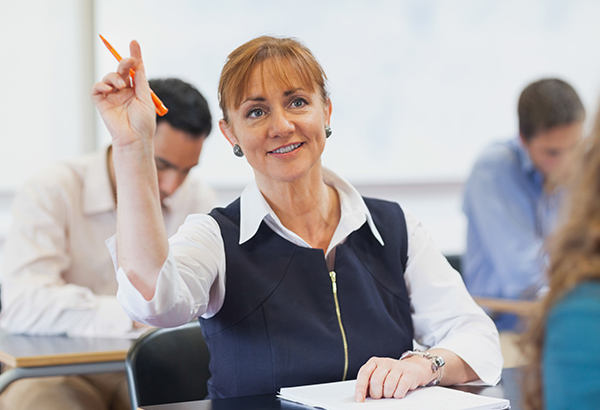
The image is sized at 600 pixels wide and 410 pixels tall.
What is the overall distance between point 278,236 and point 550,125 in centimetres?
194

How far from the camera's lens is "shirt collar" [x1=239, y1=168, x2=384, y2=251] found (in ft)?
5.38

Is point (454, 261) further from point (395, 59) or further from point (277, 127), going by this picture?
point (277, 127)

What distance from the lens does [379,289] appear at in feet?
5.56

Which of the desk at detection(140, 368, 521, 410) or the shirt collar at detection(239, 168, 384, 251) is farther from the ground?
the shirt collar at detection(239, 168, 384, 251)

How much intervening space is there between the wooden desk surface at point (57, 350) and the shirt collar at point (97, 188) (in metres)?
0.54

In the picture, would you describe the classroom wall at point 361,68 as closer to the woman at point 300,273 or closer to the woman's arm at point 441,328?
the woman at point 300,273

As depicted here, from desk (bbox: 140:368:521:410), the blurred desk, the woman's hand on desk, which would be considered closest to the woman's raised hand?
desk (bbox: 140:368:521:410)

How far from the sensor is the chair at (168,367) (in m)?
1.73

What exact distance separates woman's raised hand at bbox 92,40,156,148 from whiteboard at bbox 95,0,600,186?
92.3 inches

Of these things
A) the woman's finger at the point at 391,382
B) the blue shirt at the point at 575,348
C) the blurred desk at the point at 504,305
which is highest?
the blue shirt at the point at 575,348

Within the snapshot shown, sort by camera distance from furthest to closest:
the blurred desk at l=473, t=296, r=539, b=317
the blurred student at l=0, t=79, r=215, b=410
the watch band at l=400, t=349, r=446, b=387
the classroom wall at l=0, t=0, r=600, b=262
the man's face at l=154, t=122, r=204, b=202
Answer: the classroom wall at l=0, t=0, r=600, b=262 → the blurred desk at l=473, t=296, r=539, b=317 → the man's face at l=154, t=122, r=204, b=202 → the blurred student at l=0, t=79, r=215, b=410 → the watch band at l=400, t=349, r=446, b=387

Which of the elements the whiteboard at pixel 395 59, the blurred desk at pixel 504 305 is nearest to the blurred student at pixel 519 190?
the blurred desk at pixel 504 305

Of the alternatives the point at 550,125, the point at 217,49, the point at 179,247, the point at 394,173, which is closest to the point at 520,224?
the point at 550,125

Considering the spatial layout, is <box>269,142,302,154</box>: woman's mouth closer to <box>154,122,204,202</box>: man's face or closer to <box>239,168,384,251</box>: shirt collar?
<box>239,168,384,251</box>: shirt collar
